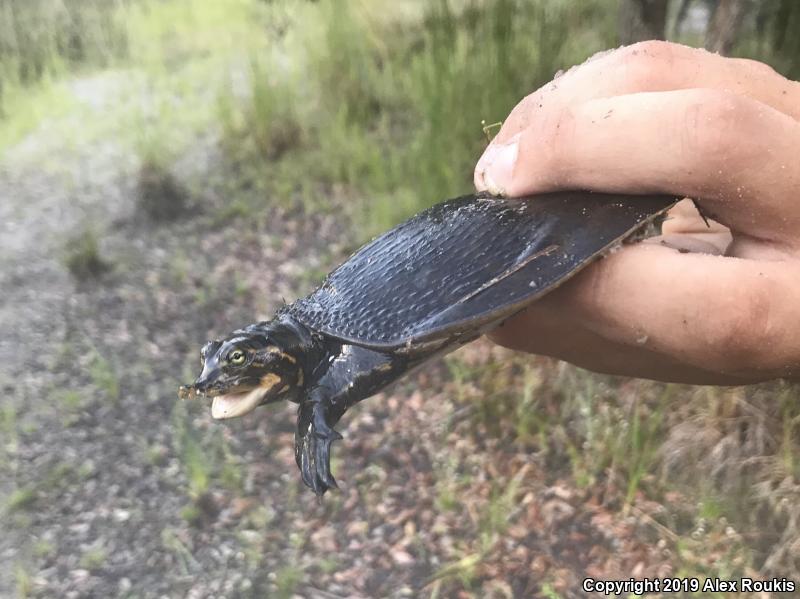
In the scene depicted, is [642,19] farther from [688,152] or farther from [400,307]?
[400,307]

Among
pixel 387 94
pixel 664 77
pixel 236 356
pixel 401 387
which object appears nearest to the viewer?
pixel 236 356

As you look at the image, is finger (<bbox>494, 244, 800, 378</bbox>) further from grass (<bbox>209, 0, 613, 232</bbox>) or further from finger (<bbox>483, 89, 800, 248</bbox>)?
grass (<bbox>209, 0, 613, 232</bbox>)

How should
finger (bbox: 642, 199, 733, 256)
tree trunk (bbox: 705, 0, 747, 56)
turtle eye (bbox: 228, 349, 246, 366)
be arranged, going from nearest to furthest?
turtle eye (bbox: 228, 349, 246, 366), finger (bbox: 642, 199, 733, 256), tree trunk (bbox: 705, 0, 747, 56)

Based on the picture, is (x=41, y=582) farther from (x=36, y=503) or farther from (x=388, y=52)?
(x=388, y=52)

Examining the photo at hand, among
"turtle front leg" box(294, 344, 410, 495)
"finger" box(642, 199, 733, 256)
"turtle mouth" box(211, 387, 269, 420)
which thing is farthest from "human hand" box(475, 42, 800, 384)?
"turtle mouth" box(211, 387, 269, 420)

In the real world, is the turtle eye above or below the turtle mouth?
above

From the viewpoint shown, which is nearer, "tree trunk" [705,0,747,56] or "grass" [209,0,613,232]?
"tree trunk" [705,0,747,56]

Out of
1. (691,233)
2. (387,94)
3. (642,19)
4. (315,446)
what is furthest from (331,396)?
(387,94)
